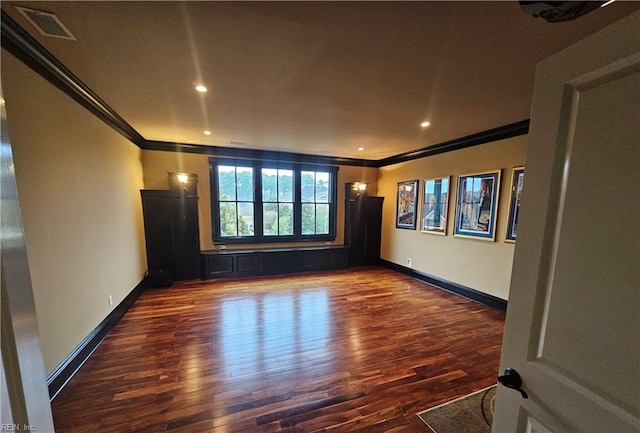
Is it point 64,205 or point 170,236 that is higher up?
point 64,205

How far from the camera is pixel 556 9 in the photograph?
84cm

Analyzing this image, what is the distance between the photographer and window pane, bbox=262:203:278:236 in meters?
5.30

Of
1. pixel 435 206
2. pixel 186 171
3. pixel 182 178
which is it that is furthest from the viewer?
pixel 186 171

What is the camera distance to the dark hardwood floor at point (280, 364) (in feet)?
5.66

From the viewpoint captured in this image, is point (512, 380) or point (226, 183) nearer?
point (512, 380)

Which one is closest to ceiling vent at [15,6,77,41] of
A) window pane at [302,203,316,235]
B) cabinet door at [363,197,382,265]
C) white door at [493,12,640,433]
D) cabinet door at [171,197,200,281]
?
white door at [493,12,640,433]

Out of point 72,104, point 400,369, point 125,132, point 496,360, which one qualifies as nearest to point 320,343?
point 400,369

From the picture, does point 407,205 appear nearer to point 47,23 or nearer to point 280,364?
point 280,364

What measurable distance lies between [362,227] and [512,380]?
4971 mm

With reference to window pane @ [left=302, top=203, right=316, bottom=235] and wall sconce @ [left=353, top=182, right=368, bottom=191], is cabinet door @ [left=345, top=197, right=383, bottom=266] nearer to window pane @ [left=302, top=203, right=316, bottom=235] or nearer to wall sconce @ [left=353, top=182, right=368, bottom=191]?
wall sconce @ [left=353, top=182, right=368, bottom=191]

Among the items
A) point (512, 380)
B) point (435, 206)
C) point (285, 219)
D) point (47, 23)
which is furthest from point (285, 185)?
point (512, 380)

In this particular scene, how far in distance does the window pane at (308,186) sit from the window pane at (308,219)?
0.16m

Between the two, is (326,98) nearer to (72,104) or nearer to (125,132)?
(72,104)

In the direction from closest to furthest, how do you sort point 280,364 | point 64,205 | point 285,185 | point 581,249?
point 581,249, point 64,205, point 280,364, point 285,185
